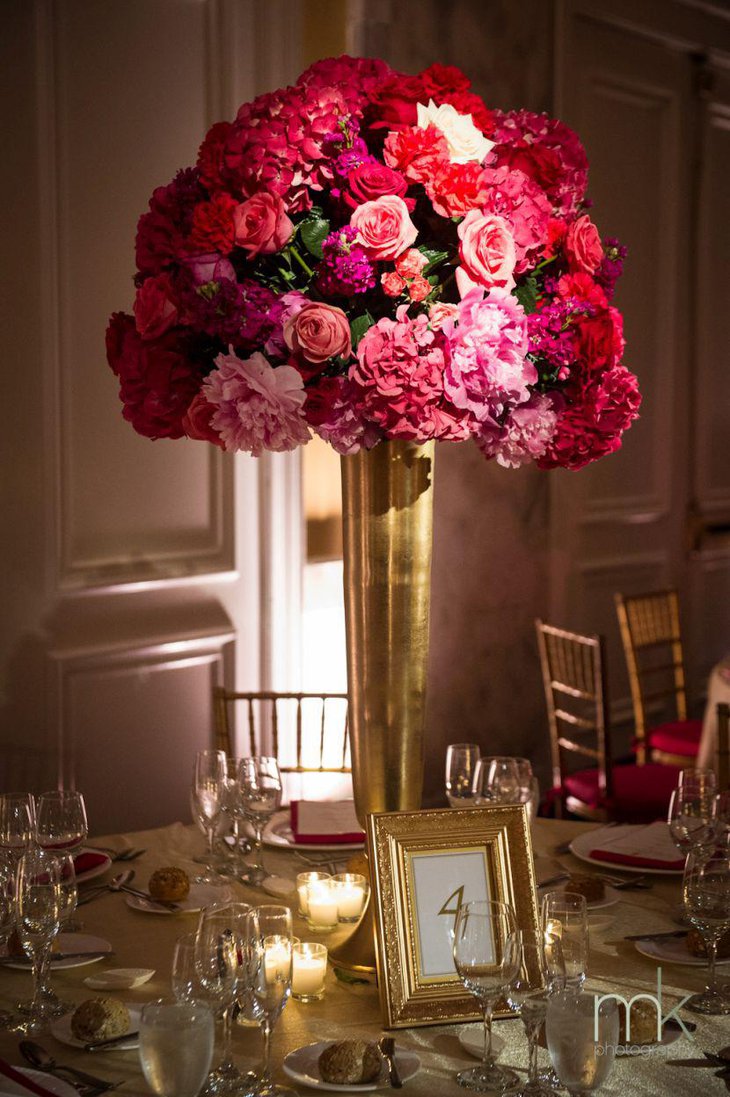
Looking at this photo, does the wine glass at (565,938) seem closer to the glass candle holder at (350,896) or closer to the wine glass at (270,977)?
the wine glass at (270,977)

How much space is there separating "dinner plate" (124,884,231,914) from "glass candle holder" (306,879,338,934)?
0.16m

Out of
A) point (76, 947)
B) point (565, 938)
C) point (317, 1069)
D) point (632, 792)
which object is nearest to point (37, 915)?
point (76, 947)

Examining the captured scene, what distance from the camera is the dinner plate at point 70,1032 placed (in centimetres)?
148

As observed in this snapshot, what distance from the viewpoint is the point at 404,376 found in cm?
151

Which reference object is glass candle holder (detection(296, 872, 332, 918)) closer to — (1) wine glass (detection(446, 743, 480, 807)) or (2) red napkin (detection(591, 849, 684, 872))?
(1) wine glass (detection(446, 743, 480, 807))

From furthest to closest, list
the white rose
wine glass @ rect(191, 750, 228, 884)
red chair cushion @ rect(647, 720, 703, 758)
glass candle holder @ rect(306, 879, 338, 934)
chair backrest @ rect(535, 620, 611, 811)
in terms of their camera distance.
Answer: red chair cushion @ rect(647, 720, 703, 758) → chair backrest @ rect(535, 620, 611, 811) → wine glass @ rect(191, 750, 228, 884) → glass candle holder @ rect(306, 879, 338, 934) → the white rose

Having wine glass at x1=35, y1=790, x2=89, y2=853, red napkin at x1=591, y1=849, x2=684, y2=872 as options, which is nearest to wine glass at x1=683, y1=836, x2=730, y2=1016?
red napkin at x1=591, y1=849, x2=684, y2=872

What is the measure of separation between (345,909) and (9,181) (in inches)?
92.8

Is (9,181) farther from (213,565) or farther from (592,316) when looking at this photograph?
(592,316)

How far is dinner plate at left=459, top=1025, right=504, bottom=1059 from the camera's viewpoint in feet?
4.83

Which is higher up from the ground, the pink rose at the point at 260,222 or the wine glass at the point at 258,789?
the pink rose at the point at 260,222

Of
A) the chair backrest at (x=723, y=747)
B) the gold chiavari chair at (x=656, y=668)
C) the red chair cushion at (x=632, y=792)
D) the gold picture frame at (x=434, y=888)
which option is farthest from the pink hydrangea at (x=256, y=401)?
the gold chiavari chair at (x=656, y=668)

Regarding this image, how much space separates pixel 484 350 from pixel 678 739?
10.3ft

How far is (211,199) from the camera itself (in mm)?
1582
